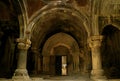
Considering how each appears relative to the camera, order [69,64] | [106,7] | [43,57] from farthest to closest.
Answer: [69,64], [43,57], [106,7]

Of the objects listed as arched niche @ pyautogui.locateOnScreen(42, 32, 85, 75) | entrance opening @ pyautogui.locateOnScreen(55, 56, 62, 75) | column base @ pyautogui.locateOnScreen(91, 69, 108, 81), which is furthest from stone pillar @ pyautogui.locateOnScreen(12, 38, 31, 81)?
entrance opening @ pyautogui.locateOnScreen(55, 56, 62, 75)

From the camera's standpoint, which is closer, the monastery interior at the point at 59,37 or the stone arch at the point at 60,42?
the monastery interior at the point at 59,37

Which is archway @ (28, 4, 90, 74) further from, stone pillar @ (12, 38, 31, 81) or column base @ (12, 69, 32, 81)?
column base @ (12, 69, 32, 81)

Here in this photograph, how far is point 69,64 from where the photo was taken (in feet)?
39.1

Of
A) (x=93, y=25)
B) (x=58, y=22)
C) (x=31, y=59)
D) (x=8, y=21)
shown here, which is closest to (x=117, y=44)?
(x=93, y=25)

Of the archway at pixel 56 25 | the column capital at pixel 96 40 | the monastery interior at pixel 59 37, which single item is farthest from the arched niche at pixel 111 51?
the column capital at pixel 96 40

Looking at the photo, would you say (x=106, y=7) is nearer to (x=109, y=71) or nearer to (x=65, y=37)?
(x=109, y=71)

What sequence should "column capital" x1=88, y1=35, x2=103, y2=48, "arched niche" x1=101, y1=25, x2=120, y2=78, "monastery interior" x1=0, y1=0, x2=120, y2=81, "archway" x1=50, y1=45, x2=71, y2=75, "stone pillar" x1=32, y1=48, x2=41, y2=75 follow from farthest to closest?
"archway" x1=50, y1=45, x2=71, y2=75 < "stone pillar" x1=32, y1=48, x2=41, y2=75 < "arched niche" x1=101, y1=25, x2=120, y2=78 < "monastery interior" x1=0, y1=0, x2=120, y2=81 < "column capital" x1=88, y1=35, x2=103, y2=48

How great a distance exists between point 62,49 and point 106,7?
18.5ft

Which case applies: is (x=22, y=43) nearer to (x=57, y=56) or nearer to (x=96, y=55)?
(x=96, y=55)

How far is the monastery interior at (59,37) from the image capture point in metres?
7.11

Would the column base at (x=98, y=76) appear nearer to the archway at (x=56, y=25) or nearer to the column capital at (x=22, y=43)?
the archway at (x=56, y=25)

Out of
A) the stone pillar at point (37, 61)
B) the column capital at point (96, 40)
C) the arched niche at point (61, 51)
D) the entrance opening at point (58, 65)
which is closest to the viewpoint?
the column capital at point (96, 40)

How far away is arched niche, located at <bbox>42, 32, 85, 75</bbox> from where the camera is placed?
11.0 metres
